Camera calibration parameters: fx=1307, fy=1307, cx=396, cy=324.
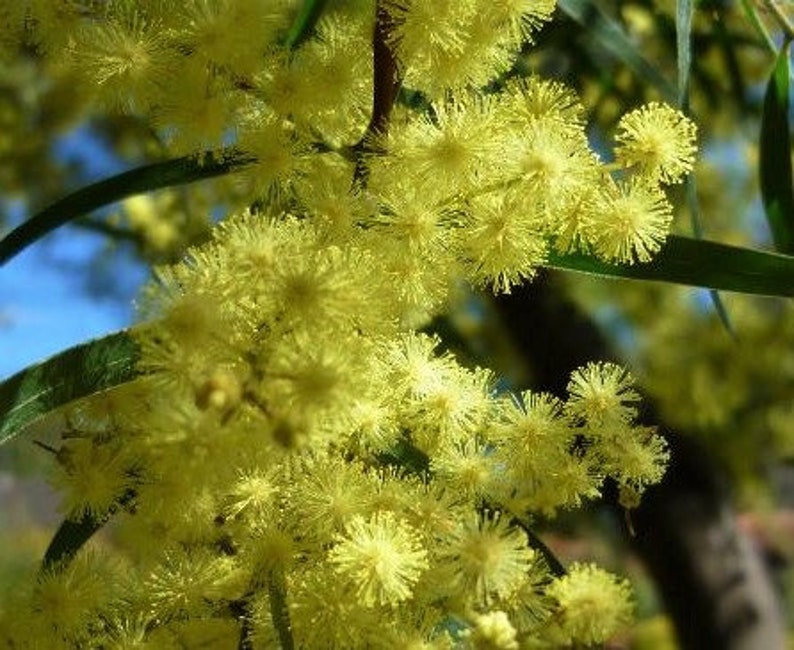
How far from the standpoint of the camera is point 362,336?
31.4 inches

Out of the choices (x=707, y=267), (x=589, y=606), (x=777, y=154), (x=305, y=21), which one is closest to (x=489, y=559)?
(x=589, y=606)

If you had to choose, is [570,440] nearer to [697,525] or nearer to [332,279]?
[332,279]

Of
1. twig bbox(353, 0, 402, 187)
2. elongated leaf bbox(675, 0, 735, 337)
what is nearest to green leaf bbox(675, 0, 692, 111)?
elongated leaf bbox(675, 0, 735, 337)

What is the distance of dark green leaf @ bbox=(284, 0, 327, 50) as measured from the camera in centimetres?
98

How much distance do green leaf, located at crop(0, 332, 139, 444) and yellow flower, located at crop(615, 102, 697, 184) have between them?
1.19 feet

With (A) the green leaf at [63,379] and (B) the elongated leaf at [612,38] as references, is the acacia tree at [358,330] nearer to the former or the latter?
(A) the green leaf at [63,379]

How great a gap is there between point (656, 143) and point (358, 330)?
0.84 ft

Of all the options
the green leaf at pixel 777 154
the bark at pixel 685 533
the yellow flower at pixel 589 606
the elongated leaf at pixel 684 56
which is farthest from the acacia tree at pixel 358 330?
the bark at pixel 685 533

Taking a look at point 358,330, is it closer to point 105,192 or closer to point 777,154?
point 105,192

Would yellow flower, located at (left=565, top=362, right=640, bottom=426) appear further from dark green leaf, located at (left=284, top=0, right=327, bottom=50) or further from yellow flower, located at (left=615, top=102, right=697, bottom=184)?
dark green leaf, located at (left=284, top=0, right=327, bottom=50)

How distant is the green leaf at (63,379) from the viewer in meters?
0.89

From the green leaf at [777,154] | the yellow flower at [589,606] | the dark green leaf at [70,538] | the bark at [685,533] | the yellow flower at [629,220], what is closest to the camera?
the yellow flower at [589,606]

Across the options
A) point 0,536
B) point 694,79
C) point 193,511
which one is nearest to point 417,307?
point 193,511

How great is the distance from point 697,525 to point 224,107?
209 centimetres
